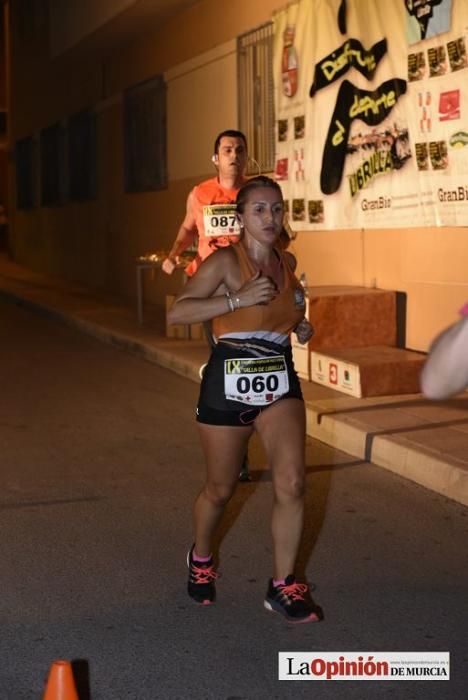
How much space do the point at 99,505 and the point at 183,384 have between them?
5.33 meters

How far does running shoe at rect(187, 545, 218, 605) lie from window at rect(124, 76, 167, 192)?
15470 mm

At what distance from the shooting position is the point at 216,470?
18.2 feet

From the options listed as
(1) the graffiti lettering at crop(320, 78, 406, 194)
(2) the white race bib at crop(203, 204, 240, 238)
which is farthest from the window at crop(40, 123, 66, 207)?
(2) the white race bib at crop(203, 204, 240, 238)

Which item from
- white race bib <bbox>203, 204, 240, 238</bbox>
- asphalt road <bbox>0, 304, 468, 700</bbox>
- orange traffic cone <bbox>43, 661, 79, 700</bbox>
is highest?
white race bib <bbox>203, 204, 240, 238</bbox>

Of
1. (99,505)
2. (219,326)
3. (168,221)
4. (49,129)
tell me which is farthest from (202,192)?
(49,129)

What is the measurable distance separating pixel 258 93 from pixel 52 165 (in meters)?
14.6

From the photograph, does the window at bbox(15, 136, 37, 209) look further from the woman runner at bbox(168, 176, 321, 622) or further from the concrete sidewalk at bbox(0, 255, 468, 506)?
the woman runner at bbox(168, 176, 321, 622)

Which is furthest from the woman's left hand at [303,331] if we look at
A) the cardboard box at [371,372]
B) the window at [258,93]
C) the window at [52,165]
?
the window at [52,165]

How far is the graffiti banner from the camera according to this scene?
10.9 m

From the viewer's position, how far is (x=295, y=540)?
5477mm

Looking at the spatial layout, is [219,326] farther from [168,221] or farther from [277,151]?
[168,221]

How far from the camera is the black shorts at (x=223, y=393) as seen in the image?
5445 millimetres

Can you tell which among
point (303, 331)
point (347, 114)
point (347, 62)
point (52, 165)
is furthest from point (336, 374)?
point (52, 165)

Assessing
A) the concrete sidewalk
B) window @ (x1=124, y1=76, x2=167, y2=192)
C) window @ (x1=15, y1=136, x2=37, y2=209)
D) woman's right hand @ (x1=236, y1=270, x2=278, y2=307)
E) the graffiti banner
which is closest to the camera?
woman's right hand @ (x1=236, y1=270, x2=278, y2=307)
